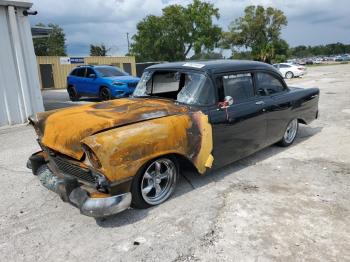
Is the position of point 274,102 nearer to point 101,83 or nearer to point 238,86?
point 238,86

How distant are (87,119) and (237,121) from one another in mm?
2089

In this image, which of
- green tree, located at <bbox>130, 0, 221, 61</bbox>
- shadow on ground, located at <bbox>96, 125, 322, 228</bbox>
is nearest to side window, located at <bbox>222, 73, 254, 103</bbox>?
shadow on ground, located at <bbox>96, 125, 322, 228</bbox>

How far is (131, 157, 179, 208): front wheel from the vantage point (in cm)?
368

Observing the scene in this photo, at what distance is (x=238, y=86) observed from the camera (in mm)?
4957

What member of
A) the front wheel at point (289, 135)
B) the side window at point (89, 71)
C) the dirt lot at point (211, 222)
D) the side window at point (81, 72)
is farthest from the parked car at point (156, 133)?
the side window at point (81, 72)

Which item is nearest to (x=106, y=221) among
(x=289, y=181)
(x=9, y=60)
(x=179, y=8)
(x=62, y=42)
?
(x=289, y=181)

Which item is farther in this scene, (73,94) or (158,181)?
(73,94)

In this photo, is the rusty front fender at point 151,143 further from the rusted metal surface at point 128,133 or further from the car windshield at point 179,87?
the car windshield at point 179,87

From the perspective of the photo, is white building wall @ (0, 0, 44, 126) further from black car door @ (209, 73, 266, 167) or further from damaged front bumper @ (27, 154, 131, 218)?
black car door @ (209, 73, 266, 167)

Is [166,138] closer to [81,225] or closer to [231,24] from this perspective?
[81,225]

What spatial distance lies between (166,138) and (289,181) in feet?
6.55

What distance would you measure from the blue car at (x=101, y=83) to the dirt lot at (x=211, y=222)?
766cm

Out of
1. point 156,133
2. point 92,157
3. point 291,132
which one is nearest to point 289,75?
point 291,132

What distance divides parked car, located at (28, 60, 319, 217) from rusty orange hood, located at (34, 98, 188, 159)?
0.01 m
